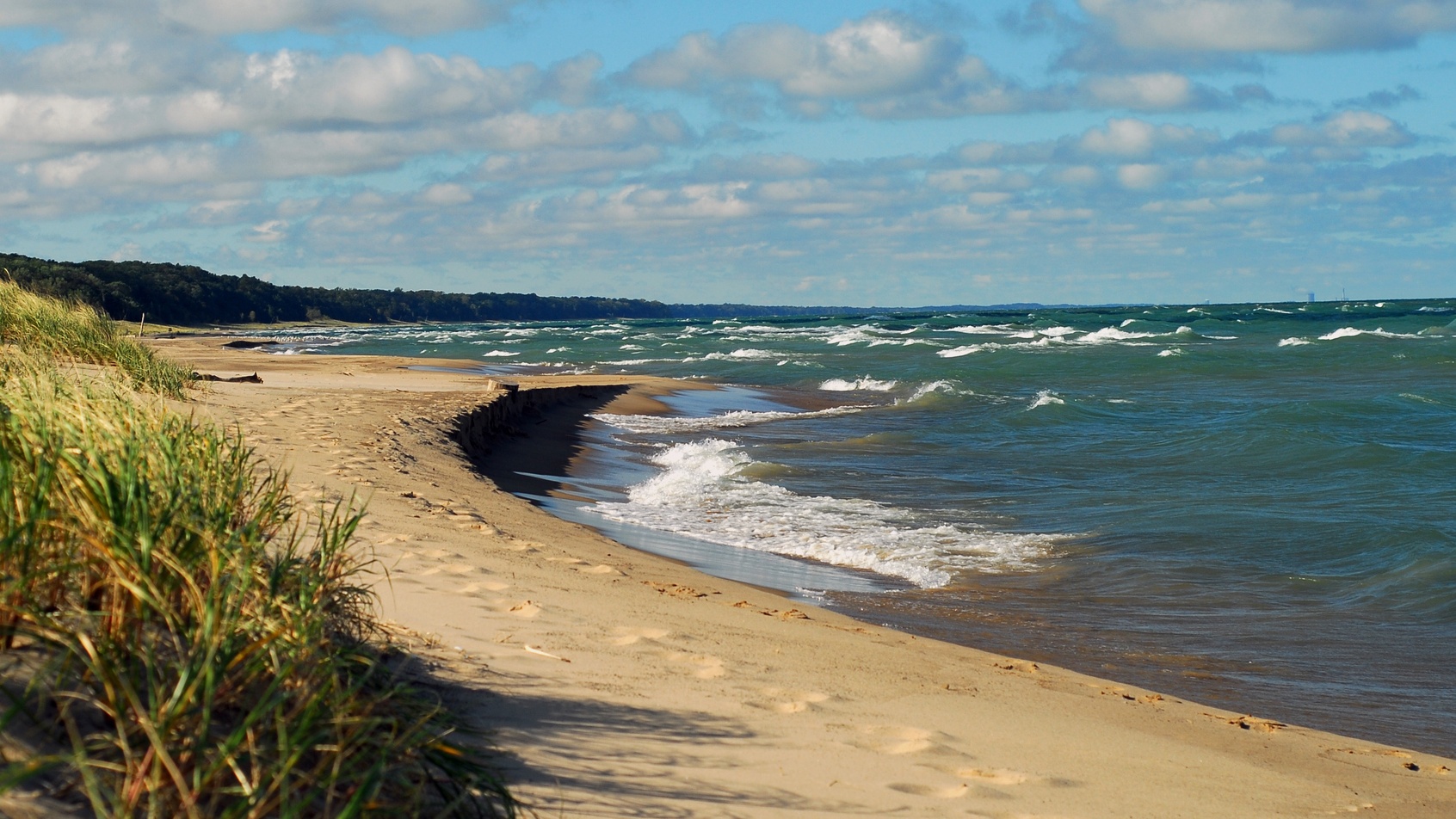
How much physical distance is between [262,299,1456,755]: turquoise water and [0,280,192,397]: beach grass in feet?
15.0

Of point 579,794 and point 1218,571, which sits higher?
point 579,794

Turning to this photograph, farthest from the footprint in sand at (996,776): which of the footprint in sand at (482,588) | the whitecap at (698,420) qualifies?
the whitecap at (698,420)

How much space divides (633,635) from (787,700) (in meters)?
1.01

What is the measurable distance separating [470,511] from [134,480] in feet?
19.9

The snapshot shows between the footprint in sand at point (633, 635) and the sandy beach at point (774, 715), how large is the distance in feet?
0.06

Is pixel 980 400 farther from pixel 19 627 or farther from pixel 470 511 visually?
pixel 19 627

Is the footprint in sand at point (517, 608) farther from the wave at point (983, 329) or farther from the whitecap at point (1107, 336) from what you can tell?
the wave at point (983, 329)

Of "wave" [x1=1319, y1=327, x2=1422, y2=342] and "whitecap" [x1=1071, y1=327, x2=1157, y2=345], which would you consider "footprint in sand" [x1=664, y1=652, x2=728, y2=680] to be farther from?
"whitecap" [x1=1071, y1=327, x2=1157, y2=345]

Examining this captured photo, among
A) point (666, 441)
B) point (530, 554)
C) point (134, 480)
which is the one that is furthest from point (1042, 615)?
point (666, 441)

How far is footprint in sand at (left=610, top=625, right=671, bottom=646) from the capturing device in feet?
16.6

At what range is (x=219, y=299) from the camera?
99875mm

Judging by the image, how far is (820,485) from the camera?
1366 cm

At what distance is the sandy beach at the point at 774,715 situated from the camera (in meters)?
3.49

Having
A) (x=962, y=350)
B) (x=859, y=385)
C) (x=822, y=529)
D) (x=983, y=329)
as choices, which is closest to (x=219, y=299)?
(x=983, y=329)
